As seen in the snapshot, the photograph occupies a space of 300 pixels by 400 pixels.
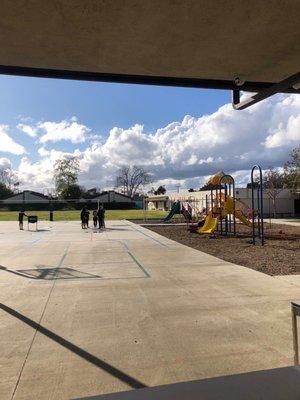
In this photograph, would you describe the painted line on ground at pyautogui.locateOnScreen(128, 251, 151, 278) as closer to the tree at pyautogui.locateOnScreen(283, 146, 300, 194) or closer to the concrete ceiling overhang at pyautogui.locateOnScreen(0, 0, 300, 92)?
the concrete ceiling overhang at pyautogui.locateOnScreen(0, 0, 300, 92)

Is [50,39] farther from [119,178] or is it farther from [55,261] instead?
[119,178]

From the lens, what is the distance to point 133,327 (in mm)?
6586

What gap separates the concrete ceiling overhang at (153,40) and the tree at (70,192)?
101637 millimetres

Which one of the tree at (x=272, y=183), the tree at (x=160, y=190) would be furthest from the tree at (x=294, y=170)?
the tree at (x=160, y=190)

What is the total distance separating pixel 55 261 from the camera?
14.2 m

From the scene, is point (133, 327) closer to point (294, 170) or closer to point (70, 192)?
point (294, 170)

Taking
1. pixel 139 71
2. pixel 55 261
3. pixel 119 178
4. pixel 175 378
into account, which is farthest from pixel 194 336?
pixel 119 178

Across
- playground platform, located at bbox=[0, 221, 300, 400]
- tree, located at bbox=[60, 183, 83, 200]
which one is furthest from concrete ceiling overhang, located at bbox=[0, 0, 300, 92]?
tree, located at bbox=[60, 183, 83, 200]

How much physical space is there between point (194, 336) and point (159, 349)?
2.23 ft

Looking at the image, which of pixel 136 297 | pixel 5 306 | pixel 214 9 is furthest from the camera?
pixel 136 297

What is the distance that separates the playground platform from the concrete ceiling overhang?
337 cm

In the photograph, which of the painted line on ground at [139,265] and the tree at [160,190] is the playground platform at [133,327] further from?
the tree at [160,190]

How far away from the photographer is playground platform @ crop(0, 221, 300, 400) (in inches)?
188

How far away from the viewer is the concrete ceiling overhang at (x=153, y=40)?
4113 mm
